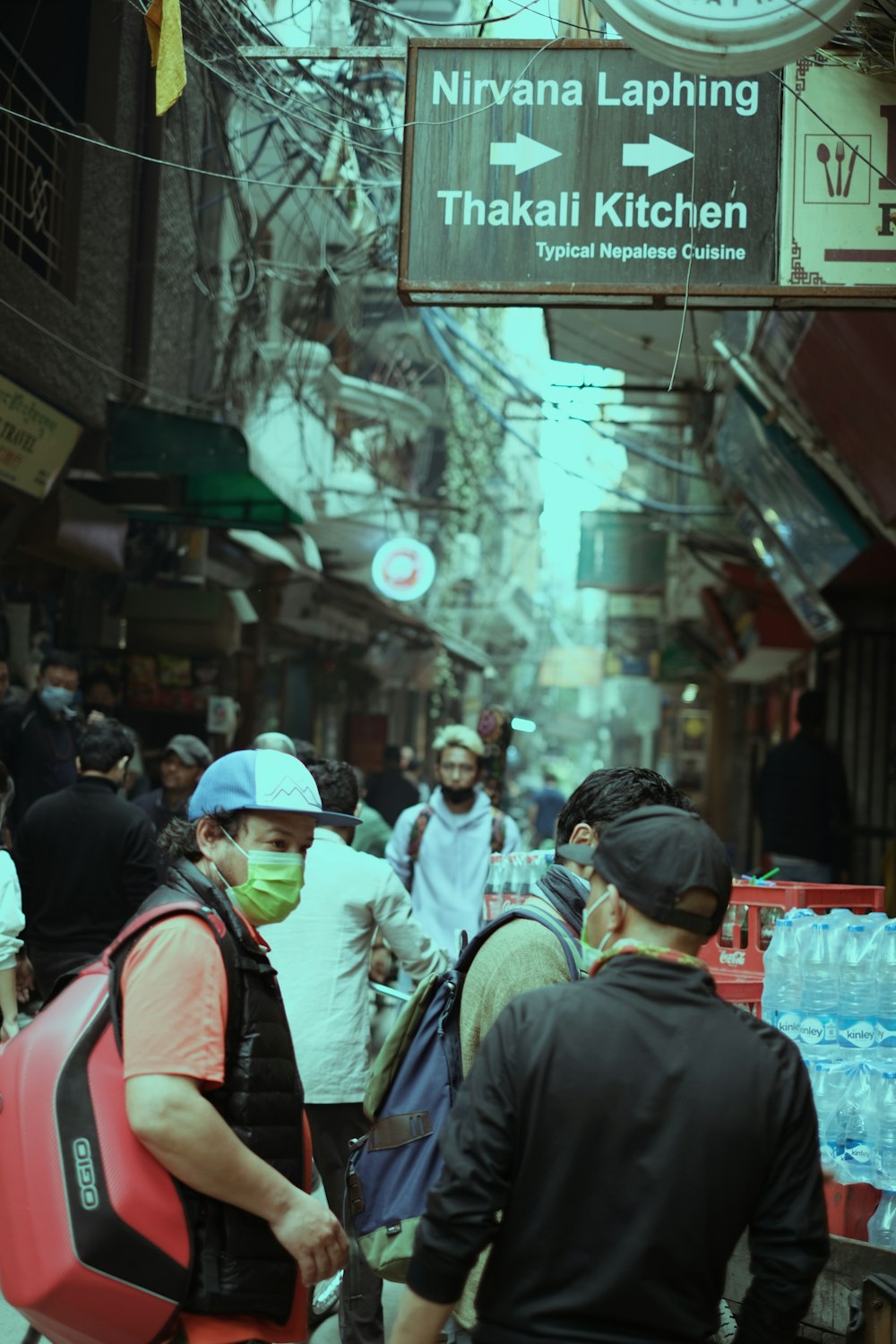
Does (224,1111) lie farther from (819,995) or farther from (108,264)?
(108,264)

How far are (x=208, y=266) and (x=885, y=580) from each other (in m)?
7.07

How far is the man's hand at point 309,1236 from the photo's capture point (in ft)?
8.46

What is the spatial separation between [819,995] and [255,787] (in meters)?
1.86

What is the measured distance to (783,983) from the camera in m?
3.97

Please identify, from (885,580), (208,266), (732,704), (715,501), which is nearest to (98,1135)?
(885,580)

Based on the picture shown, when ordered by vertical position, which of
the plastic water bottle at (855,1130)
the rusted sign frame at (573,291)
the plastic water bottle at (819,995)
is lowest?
the plastic water bottle at (855,1130)

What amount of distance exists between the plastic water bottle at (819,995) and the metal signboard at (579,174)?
83.6 inches

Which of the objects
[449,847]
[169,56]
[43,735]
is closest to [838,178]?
[169,56]

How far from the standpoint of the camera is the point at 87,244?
1033 centimetres

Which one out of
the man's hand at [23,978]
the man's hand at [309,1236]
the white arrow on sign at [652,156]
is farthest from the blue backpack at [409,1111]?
the man's hand at [23,978]

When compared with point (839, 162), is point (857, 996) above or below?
below

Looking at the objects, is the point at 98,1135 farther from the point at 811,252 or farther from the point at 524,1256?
the point at 811,252

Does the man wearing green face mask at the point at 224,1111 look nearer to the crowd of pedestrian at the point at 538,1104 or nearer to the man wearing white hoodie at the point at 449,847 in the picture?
the crowd of pedestrian at the point at 538,1104

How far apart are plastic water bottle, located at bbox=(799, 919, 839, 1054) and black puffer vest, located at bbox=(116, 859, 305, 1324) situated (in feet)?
5.49
